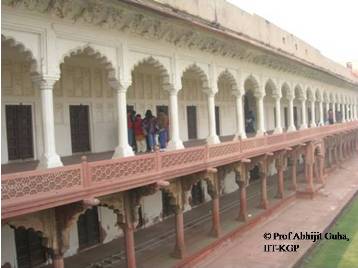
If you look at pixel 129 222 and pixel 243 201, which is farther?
pixel 243 201

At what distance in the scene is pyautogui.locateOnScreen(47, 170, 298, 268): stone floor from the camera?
11.7m

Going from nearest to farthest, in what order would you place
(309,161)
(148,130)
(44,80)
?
(44,80)
(148,130)
(309,161)

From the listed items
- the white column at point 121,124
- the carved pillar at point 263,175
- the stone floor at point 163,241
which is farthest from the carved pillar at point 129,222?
the carved pillar at point 263,175

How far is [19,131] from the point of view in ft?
34.2

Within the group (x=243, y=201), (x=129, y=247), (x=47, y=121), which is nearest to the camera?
(x=47, y=121)

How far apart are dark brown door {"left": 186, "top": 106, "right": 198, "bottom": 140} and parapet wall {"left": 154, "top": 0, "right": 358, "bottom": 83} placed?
3.59m

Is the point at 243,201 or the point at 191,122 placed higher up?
the point at 191,122

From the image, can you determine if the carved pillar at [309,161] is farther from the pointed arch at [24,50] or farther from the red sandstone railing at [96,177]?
the pointed arch at [24,50]

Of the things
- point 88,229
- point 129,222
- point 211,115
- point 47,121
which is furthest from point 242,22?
point 47,121

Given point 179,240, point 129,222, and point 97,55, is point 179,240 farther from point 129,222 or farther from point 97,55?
point 97,55

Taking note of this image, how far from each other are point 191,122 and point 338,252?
728cm

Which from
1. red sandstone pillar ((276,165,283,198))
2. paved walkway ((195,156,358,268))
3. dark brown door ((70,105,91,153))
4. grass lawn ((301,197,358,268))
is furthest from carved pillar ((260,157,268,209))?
dark brown door ((70,105,91,153))

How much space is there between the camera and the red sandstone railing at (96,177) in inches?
257

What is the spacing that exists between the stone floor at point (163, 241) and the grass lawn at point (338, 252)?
2.63m
